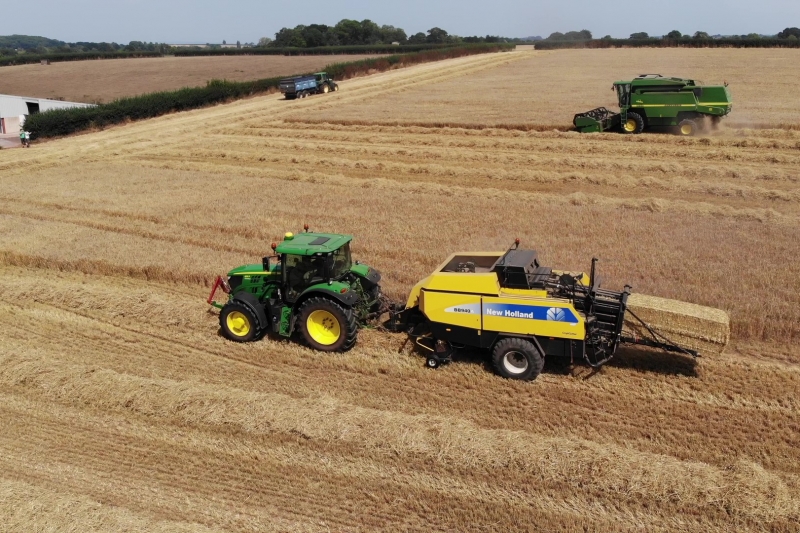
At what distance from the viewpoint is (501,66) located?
60.0m

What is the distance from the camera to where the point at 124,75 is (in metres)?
71.1

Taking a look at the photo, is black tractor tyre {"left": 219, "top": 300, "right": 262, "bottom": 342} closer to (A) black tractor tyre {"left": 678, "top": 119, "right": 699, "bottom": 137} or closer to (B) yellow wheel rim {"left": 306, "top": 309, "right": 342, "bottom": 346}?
(B) yellow wheel rim {"left": 306, "top": 309, "right": 342, "bottom": 346}

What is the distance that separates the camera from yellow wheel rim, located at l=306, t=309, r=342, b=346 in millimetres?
9914

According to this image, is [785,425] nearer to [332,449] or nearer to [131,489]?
[332,449]

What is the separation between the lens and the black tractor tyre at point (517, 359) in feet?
28.9

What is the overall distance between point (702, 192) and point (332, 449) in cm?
1462

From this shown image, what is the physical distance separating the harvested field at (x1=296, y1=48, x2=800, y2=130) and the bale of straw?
1917cm

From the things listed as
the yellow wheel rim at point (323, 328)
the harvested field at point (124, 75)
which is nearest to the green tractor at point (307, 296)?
the yellow wheel rim at point (323, 328)

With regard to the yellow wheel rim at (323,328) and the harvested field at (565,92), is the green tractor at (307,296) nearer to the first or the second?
the yellow wheel rim at (323,328)

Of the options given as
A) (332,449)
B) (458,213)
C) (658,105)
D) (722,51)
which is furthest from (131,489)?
(722,51)

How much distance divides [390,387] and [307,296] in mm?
1885

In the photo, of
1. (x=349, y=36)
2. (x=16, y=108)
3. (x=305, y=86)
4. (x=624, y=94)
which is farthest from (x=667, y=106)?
(x=349, y=36)

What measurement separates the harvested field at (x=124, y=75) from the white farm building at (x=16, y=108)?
23.6 feet

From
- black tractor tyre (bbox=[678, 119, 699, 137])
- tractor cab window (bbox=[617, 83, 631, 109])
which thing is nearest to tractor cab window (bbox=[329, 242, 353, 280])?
tractor cab window (bbox=[617, 83, 631, 109])
